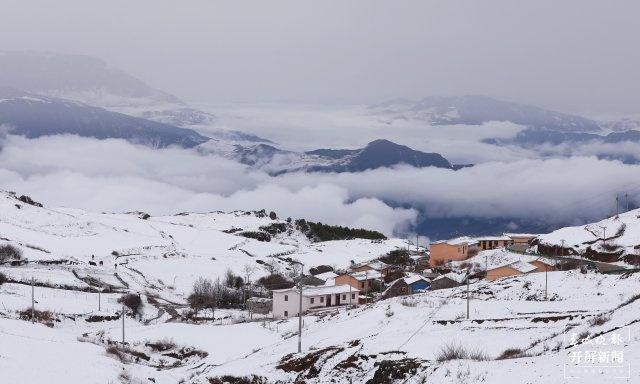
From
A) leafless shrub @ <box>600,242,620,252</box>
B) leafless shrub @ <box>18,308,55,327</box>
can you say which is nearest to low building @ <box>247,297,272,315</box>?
leafless shrub @ <box>18,308,55,327</box>

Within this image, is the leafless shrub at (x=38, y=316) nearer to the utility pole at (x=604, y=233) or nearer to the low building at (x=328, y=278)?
the low building at (x=328, y=278)

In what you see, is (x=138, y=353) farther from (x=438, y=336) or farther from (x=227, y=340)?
(x=438, y=336)

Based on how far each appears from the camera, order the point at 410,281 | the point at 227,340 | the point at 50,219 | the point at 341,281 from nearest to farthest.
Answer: the point at 227,340 < the point at 410,281 < the point at 341,281 < the point at 50,219

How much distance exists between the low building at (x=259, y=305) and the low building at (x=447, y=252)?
31088mm

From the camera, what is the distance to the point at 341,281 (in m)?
74.1

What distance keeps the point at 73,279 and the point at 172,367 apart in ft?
121

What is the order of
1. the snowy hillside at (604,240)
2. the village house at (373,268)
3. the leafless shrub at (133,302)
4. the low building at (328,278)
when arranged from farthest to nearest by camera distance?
the village house at (373,268) < the low building at (328,278) < the snowy hillside at (604,240) < the leafless shrub at (133,302)

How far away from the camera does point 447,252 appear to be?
3561 inches

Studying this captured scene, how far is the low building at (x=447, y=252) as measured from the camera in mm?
90062

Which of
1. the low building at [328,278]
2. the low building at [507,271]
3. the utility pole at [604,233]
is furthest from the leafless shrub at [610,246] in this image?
the low building at [328,278]

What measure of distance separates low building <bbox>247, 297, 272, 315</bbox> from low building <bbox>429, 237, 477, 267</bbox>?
102ft

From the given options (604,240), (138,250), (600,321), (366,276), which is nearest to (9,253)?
(138,250)

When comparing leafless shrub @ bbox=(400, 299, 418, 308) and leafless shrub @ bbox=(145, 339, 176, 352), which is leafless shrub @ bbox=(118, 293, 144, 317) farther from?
leafless shrub @ bbox=(400, 299, 418, 308)

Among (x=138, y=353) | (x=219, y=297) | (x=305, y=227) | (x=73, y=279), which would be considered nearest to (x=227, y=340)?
(x=138, y=353)
